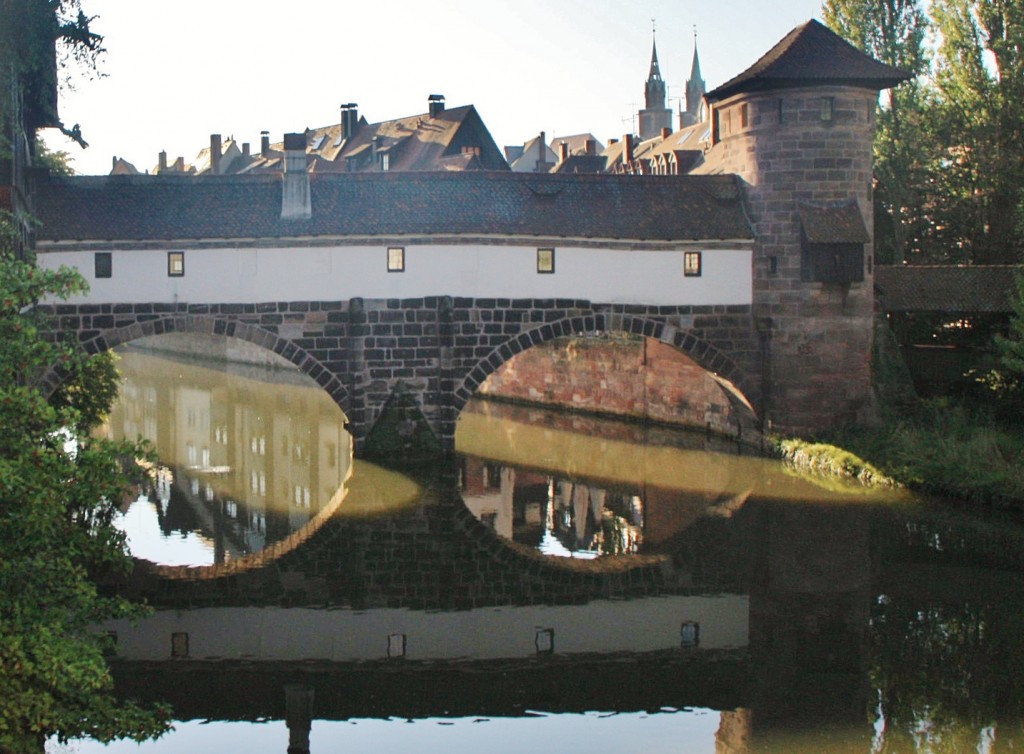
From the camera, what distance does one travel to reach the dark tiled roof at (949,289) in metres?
25.9

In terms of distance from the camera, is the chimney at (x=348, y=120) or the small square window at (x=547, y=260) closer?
the small square window at (x=547, y=260)

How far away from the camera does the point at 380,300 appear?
23391mm

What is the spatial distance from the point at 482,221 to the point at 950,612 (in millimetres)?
12159

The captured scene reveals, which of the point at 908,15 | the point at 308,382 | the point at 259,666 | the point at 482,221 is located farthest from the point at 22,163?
the point at 908,15

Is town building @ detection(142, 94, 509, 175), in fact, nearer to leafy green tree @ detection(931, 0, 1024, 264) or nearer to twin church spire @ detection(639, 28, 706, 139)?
leafy green tree @ detection(931, 0, 1024, 264)

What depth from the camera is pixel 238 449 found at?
2716 centimetres

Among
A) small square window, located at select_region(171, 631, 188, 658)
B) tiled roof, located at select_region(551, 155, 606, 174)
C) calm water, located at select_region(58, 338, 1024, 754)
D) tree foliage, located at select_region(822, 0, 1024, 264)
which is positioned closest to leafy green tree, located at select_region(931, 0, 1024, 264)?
tree foliage, located at select_region(822, 0, 1024, 264)

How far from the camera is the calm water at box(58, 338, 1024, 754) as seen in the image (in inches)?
421

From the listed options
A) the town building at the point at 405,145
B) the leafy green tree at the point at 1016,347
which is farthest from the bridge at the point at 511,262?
the town building at the point at 405,145

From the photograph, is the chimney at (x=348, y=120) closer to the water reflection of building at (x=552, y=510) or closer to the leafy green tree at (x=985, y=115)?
the leafy green tree at (x=985, y=115)

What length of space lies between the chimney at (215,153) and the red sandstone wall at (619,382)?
35.9 metres

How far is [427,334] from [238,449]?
5961 mm

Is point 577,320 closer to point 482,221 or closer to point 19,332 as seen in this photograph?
point 482,221

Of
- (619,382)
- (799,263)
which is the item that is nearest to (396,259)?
(799,263)
